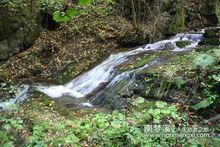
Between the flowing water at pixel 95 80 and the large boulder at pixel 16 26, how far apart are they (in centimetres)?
272

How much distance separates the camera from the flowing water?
9.27m

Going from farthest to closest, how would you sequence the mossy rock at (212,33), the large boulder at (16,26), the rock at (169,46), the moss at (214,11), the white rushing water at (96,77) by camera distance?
the moss at (214,11) → the large boulder at (16,26) → the mossy rock at (212,33) → the rock at (169,46) → the white rushing water at (96,77)

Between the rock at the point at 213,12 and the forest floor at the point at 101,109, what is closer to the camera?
the forest floor at the point at 101,109

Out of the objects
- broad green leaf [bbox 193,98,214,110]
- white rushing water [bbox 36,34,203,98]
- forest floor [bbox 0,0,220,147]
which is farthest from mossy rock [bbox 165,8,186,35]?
broad green leaf [bbox 193,98,214,110]

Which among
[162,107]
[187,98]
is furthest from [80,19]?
[162,107]

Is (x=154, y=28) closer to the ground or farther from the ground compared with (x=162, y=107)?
closer to the ground

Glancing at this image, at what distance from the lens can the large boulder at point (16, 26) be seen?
12.2 metres

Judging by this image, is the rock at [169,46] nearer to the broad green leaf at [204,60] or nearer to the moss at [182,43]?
the moss at [182,43]

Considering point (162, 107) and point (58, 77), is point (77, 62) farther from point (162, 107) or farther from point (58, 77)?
point (162, 107)

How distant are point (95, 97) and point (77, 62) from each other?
348 cm

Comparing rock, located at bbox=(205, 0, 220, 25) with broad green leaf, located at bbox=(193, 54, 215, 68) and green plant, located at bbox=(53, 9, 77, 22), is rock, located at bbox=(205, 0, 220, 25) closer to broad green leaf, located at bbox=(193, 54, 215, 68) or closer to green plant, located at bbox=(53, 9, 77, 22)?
broad green leaf, located at bbox=(193, 54, 215, 68)

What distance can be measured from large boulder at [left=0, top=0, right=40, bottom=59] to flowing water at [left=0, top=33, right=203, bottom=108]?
2719mm

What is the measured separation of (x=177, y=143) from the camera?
13.9 feet

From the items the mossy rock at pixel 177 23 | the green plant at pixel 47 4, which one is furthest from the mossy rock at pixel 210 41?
the green plant at pixel 47 4
